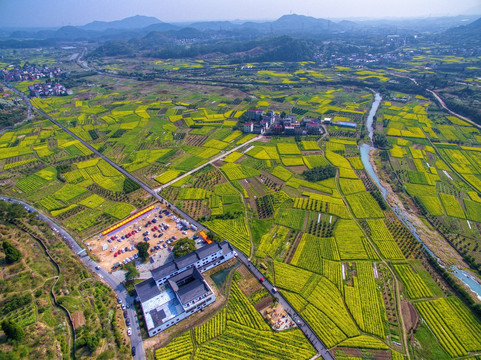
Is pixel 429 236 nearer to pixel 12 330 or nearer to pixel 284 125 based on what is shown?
pixel 284 125

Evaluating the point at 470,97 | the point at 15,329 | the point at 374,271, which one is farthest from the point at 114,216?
the point at 470,97

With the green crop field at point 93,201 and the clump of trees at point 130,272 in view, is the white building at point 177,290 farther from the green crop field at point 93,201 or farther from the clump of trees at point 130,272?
the green crop field at point 93,201

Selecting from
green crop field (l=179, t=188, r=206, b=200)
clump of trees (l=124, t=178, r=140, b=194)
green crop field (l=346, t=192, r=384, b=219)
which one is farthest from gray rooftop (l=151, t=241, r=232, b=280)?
green crop field (l=346, t=192, r=384, b=219)

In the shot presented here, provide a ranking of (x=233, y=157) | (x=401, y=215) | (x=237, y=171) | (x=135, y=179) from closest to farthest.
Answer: (x=401, y=215) → (x=135, y=179) → (x=237, y=171) → (x=233, y=157)

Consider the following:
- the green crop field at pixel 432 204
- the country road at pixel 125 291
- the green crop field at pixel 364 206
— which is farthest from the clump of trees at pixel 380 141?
the country road at pixel 125 291

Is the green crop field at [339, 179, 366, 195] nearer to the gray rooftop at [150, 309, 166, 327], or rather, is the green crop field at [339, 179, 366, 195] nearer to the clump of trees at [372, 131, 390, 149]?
the clump of trees at [372, 131, 390, 149]

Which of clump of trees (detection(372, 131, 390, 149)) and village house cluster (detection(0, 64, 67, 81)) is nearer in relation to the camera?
clump of trees (detection(372, 131, 390, 149))

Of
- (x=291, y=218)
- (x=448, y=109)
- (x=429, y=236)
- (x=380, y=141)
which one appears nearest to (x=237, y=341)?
(x=291, y=218)
